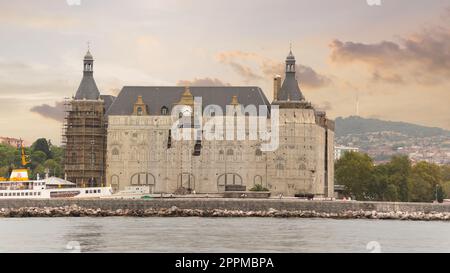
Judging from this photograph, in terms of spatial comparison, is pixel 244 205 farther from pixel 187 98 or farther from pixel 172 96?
pixel 172 96

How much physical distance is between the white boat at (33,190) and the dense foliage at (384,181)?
1540 inches

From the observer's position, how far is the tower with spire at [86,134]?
489 feet

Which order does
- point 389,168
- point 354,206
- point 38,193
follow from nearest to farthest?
1. point 354,206
2. point 38,193
3. point 389,168

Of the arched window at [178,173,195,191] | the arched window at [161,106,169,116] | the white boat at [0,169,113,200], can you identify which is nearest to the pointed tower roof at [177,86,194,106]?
the arched window at [161,106,169,116]

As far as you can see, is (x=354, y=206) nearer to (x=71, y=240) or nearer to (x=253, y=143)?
(x=253, y=143)

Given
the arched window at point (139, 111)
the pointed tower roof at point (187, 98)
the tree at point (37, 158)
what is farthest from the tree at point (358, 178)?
the tree at point (37, 158)

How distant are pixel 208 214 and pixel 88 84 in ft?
144

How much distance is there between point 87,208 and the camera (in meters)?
116

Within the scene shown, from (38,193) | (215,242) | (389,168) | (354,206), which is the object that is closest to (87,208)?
(38,193)

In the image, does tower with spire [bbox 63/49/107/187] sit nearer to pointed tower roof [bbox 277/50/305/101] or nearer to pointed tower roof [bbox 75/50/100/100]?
pointed tower roof [bbox 75/50/100/100]

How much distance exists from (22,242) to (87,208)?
4673 centimetres

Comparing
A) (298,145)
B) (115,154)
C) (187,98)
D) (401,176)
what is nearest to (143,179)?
(115,154)

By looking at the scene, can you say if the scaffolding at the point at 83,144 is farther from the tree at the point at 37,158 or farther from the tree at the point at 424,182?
the tree at the point at 424,182

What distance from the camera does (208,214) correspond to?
113375 millimetres
